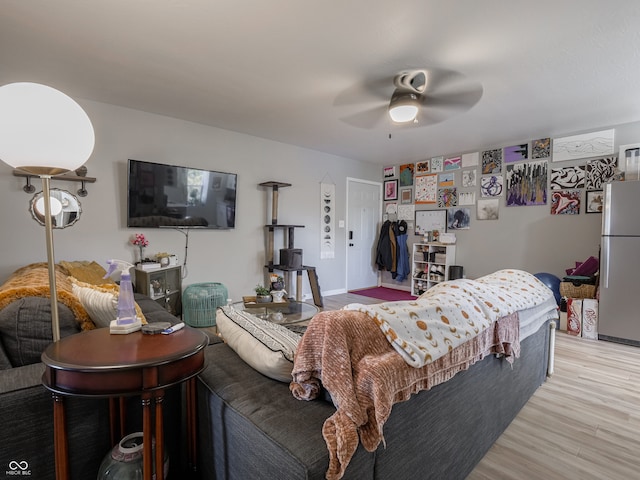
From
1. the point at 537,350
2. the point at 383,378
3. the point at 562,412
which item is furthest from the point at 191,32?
the point at 562,412

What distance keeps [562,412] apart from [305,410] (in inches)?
75.6

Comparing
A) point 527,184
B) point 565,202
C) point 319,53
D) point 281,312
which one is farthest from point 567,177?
point 281,312

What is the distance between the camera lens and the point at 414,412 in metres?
1.08

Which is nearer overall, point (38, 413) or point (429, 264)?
point (38, 413)

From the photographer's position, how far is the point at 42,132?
1098 mm

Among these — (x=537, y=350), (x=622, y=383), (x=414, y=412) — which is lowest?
(x=622, y=383)

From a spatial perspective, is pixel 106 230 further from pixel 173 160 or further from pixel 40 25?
pixel 40 25

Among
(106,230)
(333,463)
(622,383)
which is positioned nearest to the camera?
(333,463)

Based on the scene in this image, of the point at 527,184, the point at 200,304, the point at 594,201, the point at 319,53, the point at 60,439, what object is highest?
the point at 319,53

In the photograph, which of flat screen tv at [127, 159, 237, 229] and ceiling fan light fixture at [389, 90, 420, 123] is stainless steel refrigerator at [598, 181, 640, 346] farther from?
flat screen tv at [127, 159, 237, 229]

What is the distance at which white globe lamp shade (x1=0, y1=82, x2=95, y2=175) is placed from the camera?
1.06 m

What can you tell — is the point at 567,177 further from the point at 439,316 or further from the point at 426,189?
the point at 439,316

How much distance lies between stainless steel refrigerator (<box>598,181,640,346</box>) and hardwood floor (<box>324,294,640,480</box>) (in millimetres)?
568

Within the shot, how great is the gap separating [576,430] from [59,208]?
4.19 metres
